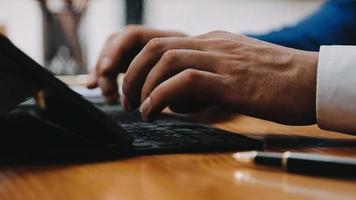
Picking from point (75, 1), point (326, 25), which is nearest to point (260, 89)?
point (326, 25)

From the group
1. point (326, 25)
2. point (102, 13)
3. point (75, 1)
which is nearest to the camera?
point (326, 25)

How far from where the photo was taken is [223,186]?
0.42m

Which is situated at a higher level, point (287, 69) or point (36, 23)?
point (287, 69)

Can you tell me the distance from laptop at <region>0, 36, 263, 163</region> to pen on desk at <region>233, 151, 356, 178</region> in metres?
0.08

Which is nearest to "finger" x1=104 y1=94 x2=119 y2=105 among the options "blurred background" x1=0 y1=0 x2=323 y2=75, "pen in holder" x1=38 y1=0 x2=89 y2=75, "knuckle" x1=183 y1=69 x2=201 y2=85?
"knuckle" x1=183 y1=69 x2=201 y2=85

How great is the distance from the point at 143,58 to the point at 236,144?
0.53 ft

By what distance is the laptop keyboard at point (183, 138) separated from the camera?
1.81 ft

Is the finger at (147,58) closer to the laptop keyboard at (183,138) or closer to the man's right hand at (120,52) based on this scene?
the laptop keyboard at (183,138)

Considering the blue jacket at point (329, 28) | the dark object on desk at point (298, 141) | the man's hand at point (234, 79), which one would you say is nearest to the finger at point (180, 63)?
the man's hand at point (234, 79)

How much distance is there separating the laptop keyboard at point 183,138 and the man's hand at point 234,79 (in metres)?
0.03

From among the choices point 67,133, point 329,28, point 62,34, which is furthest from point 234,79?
point 62,34

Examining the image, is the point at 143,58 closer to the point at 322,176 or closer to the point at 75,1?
the point at 322,176

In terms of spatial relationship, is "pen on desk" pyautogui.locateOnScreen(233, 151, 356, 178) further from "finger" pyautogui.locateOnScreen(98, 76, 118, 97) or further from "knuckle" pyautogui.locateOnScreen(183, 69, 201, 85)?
"finger" pyautogui.locateOnScreen(98, 76, 118, 97)

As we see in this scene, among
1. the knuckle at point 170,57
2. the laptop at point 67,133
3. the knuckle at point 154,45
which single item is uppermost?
the knuckle at point 154,45
